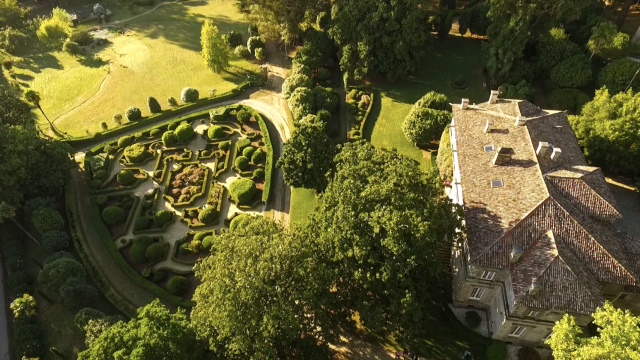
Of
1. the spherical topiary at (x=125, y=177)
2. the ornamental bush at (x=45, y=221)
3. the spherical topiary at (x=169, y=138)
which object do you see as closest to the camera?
the ornamental bush at (x=45, y=221)

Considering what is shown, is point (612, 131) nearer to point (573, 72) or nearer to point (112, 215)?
point (573, 72)

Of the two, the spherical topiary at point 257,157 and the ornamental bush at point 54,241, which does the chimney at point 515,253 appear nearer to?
the spherical topiary at point 257,157

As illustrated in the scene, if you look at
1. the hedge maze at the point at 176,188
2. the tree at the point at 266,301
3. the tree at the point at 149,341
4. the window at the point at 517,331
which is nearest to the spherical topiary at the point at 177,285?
the hedge maze at the point at 176,188

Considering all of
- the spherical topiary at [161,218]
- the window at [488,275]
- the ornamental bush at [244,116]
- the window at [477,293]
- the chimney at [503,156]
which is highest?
the chimney at [503,156]

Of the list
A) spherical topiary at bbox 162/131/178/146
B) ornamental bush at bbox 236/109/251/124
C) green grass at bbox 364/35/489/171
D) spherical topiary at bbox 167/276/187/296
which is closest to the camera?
spherical topiary at bbox 167/276/187/296

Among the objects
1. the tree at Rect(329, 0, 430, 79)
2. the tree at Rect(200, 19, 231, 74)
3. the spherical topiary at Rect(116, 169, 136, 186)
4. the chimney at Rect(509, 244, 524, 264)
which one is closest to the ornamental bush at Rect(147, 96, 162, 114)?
the tree at Rect(200, 19, 231, 74)

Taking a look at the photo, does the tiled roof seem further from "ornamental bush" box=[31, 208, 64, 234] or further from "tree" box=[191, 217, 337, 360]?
"ornamental bush" box=[31, 208, 64, 234]

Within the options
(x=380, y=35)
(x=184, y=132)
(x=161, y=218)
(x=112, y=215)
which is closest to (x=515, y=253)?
(x=161, y=218)
